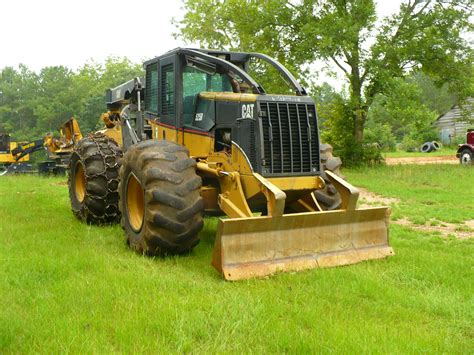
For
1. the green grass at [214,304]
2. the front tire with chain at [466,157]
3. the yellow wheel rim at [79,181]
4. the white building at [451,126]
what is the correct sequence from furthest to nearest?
the white building at [451,126]
the front tire with chain at [466,157]
the yellow wheel rim at [79,181]
the green grass at [214,304]

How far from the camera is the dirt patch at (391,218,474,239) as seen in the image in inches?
338

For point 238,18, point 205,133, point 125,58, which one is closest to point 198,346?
point 205,133

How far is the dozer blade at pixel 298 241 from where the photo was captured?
556 centimetres

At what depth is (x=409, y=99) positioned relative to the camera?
22.2 metres

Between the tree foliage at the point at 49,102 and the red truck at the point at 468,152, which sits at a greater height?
the tree foliage at the point at 49,102

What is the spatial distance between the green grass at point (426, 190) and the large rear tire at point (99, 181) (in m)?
5.43

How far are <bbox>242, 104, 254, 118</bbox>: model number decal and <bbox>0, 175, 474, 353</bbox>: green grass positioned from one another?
1.79 metres

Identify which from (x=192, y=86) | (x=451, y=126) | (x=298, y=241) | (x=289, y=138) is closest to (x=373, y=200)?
(x=192, y=86)

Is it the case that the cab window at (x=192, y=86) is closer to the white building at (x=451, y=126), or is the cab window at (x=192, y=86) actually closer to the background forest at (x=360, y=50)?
the background forest at (x=360, y=50)

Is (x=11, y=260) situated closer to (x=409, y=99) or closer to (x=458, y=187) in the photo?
(x=458, y=187)

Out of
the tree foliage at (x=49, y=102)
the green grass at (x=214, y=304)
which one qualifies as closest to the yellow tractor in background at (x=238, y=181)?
the green grass at (x=214, y=304)

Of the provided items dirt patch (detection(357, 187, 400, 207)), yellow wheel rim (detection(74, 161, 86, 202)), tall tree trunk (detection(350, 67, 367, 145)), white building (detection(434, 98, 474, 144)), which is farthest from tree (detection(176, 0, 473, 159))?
white building (detection(434, 98, 474, 144))

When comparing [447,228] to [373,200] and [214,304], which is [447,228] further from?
[214,304]

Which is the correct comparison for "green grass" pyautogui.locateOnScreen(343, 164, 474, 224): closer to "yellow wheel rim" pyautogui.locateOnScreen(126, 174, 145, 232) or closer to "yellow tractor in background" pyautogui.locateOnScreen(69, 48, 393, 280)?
"yellow tractor in background" pyautogui.locateOnScreen(69, 48, 393, 280)
